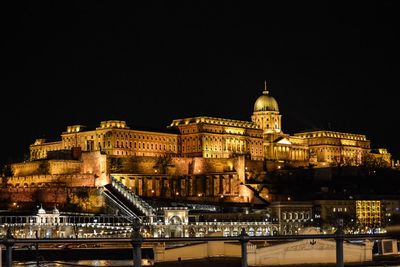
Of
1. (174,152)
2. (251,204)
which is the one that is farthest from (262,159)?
(251,204)

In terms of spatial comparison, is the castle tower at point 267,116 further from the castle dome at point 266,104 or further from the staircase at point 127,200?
the staircase at point 127,200

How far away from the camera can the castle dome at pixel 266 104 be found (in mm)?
160500

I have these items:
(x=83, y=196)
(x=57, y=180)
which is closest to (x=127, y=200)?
(x=83, y=196)

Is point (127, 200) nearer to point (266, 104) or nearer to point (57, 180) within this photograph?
point (57, 180)

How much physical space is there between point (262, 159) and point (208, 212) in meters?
46.3

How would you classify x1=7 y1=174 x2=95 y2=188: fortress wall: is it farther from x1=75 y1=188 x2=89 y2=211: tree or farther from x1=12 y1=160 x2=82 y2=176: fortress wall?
x1=75 y1=188 x2=89 y2=211: tree

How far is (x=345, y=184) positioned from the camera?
4973 inches

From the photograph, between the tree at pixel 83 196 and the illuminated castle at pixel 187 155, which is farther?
the illuminated castle at pixel 187 155

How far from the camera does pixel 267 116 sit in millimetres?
159500

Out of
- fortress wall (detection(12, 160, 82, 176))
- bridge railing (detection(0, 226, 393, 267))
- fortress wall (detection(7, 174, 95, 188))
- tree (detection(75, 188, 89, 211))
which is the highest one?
fortress wall (detection(12, 160, 82, 176))

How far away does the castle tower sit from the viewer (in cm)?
15925

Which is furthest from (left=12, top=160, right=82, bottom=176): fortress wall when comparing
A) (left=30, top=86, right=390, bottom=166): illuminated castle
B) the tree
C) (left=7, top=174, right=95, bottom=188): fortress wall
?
(left=30, top=86, right=390, bottom=166): illuminated castle

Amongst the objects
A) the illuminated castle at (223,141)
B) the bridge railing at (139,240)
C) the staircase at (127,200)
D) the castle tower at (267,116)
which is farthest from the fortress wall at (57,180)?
the bridge railing at (139,240)

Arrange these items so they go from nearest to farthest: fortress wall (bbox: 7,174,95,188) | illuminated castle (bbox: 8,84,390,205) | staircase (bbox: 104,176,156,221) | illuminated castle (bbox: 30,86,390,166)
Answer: staircase (bbox: 104,176,156,221)
fortress wall (bbox: 7,174,95,188)
illuminated castle (bbox: 8,84,390,205)
illuminated castle (bbox: 30,86,390,166)
